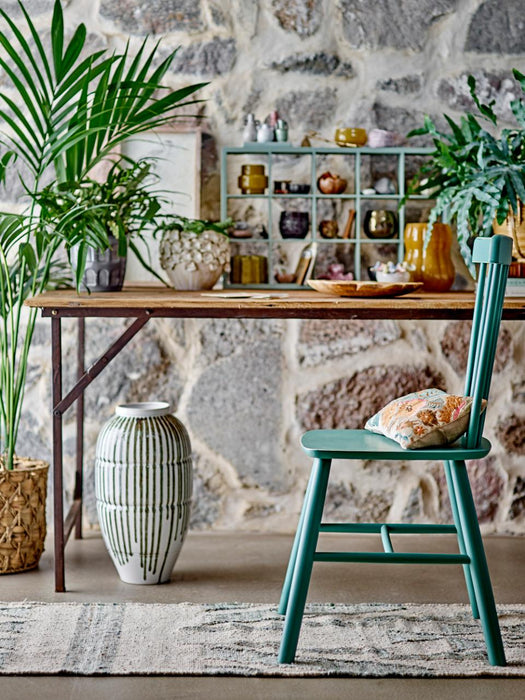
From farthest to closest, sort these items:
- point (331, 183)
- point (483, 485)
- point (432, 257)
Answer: point (483, 485) → point (331, 183) → point (432, 257)

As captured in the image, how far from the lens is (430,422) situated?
2111mm

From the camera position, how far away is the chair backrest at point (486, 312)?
6.72 feet

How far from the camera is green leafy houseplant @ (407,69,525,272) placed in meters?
2.65

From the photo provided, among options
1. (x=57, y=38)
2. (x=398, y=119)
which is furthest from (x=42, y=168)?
(x=398, y=119)

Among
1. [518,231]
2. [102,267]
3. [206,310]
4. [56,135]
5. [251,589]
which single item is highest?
[56,135]

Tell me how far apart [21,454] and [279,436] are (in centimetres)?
89

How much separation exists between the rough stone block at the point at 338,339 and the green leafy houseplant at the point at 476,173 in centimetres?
45

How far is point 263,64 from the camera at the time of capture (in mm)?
3127

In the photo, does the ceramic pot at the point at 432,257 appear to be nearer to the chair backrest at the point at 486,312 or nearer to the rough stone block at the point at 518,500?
the rough stone block at the point at 518,500

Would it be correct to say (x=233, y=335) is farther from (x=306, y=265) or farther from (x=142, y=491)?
(x=142, y=491)

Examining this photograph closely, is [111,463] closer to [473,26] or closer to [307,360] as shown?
[307,360]

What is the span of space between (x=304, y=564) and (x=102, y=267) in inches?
45.6

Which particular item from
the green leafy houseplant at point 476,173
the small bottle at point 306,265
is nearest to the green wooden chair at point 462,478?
the green leafy houseplant at point 476,173

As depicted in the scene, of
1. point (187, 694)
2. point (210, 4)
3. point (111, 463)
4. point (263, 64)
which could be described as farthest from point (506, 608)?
point (210, 4)
